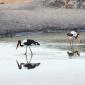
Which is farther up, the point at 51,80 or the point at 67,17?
the point at 67,17

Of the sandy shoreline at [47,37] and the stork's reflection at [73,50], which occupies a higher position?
the sandy shoreline at [47,37]

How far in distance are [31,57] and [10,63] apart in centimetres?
13

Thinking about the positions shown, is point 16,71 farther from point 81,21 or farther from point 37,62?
point 81,21

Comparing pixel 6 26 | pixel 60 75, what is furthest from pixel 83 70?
pixel 6 26

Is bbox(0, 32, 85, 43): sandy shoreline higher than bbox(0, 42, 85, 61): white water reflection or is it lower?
higher

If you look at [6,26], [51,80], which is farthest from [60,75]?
[6,26]

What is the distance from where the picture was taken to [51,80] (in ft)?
17.5

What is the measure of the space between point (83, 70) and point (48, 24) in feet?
1.13

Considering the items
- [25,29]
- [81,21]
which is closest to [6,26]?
[25,29]

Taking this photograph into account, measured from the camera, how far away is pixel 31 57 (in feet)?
17.5

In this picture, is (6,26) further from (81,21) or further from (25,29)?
(81,21)

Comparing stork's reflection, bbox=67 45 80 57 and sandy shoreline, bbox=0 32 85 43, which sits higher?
sandy shoreline, bbox=0 32 85 43

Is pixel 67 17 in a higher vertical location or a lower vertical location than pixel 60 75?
higher

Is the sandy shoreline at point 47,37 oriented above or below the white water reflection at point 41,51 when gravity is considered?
above
